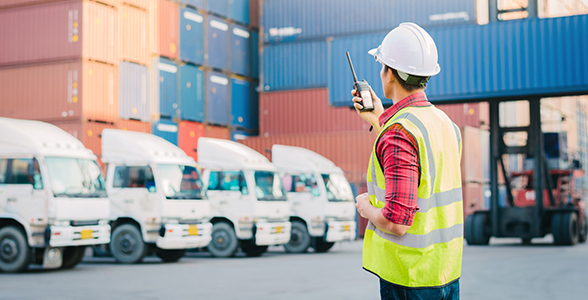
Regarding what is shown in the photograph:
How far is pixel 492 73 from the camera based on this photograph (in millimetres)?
19516

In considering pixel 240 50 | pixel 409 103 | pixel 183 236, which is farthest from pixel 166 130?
pixel 409 103

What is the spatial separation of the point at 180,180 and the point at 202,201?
566 mm

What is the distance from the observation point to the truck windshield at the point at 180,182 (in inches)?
528

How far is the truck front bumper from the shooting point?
42.7 feet

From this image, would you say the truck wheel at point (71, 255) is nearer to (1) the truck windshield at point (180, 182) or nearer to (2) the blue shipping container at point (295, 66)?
(1) the truck windshield at point (180, 182)

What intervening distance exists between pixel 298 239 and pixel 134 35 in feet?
37.1

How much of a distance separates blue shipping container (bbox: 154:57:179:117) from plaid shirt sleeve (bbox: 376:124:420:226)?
24.9 m

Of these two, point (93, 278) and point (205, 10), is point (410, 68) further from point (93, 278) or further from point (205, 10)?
point (205, 10)

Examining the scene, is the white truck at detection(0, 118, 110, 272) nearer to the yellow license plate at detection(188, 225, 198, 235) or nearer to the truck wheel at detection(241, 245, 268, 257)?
the yellow license plate at detection(188, 225, 198, 235)

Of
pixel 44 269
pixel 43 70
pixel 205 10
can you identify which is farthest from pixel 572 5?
pixel 44 269

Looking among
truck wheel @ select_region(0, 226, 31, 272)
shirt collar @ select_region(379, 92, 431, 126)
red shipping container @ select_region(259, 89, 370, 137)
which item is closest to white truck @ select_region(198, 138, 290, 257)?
truck wheel @ select_region(0, 226, 31, 272)

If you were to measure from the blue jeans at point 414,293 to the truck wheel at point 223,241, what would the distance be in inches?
504

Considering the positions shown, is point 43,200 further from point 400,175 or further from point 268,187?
point 400,175

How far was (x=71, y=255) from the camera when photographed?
1188cm
